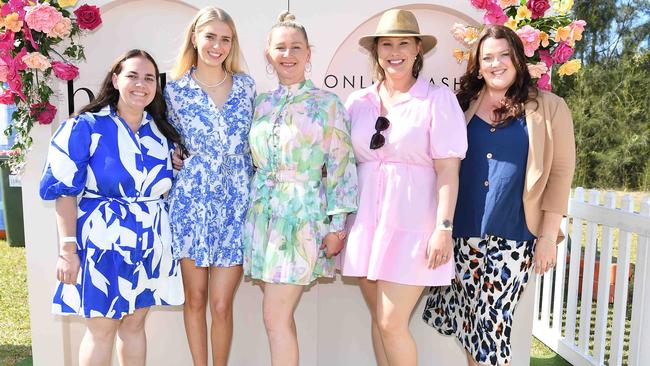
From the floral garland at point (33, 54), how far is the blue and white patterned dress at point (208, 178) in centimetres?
74

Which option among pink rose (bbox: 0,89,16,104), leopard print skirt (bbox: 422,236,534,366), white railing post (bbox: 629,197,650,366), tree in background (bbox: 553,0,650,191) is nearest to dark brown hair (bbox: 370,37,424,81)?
leopard print skirt (bbox: 422,236,534,366)

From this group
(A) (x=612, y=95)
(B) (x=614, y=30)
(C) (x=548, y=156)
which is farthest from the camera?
(B) (x=614, y=30)

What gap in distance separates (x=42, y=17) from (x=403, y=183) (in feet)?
7.02

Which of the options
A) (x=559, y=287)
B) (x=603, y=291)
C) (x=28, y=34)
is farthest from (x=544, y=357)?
(x=28, y=34)

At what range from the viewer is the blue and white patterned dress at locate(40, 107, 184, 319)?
2480mm

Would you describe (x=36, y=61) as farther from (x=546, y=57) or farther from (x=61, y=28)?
(x=546, y=57)

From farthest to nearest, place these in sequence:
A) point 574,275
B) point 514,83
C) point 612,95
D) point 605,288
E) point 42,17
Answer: point 612,95 < point 574,275 < point 605,288 < point 42,17 < point 514,83

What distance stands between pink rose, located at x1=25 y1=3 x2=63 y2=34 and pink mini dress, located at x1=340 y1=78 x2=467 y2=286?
177cm

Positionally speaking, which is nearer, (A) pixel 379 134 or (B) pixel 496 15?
(A) pixel 379 134

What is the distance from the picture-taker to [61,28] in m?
3.03

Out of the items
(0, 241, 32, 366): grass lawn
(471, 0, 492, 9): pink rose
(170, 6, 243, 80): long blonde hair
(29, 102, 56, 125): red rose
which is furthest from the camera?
(0, 241, 32, 366): grass lawn

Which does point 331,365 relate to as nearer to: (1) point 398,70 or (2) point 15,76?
(1) point 398,70

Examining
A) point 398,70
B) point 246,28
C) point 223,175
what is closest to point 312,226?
point 223,175

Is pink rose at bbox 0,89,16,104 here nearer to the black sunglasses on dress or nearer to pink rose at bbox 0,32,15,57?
pink rose at bbox 0,32,15,57
